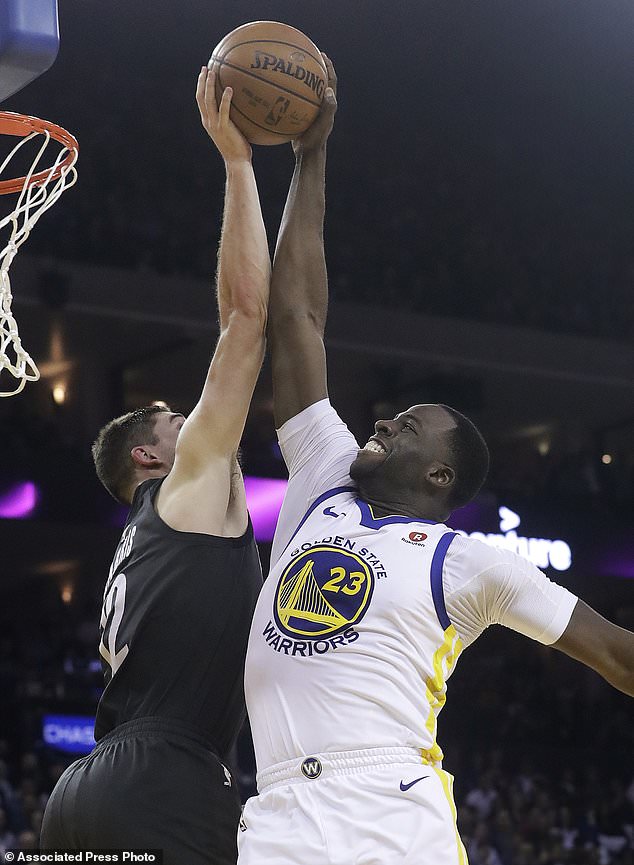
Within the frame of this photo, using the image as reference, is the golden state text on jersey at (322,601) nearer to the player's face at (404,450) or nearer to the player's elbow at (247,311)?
the player's face at (404,450)

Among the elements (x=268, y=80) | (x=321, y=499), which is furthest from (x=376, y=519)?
(x=268, y=80)

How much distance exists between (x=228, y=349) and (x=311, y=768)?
1.06 meters

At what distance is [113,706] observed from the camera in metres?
2.99

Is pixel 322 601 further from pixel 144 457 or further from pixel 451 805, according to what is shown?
pixel 144 457

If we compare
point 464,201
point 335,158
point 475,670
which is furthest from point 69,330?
point 475,670

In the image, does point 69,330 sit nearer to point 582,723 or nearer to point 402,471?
point 582,723

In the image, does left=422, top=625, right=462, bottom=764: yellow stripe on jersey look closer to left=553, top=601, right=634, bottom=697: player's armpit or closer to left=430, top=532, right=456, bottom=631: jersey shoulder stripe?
left=430, top=532, right=456, bottom=631: jersey shoulder stripe

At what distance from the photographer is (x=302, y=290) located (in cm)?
330

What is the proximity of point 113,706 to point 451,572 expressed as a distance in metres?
0.92

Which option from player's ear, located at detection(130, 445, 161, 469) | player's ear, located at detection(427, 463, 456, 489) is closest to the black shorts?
player's ear, located at detection(130, 445, 161, 469)

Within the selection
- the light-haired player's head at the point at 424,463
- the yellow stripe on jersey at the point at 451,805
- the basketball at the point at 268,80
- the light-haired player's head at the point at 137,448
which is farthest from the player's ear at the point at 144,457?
the yellow stripe on jersey at the point at 451,805

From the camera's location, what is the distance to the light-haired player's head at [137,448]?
3395 millimetres

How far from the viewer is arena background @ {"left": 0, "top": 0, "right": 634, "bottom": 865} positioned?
36.5 ft

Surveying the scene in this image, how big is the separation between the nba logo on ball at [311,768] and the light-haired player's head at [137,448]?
1.07m
